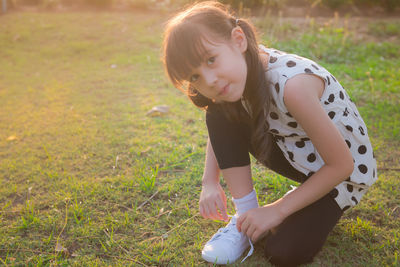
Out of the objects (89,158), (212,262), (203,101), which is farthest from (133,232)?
(89,158)

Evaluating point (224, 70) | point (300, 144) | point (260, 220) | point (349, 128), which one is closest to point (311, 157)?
point (300, 144)

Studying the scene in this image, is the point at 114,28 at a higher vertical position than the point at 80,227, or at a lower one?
lower

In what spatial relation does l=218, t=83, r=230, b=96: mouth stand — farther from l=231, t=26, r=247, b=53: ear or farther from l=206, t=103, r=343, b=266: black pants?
l=206, t=103, r=343, b=266: black pants

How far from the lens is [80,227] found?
1893 millimetres

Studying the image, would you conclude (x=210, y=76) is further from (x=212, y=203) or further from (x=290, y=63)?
(x=212, y=203)

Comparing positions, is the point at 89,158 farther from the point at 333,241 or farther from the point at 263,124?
the point at 333,241

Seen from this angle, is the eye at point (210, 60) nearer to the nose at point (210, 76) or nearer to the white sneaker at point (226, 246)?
the nose at point (210, 76)

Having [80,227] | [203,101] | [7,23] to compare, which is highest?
[203,101]

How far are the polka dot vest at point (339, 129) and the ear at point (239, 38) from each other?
0.15 metres

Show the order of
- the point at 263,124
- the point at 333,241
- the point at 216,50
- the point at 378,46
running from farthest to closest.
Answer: the point at 378,46 < the point at 333,241 < the point at 263,124 < the point at 216,50

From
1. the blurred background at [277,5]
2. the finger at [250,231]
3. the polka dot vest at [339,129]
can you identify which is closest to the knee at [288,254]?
the finger at [250,231]

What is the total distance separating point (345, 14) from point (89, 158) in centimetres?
606

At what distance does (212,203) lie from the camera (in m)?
1.79

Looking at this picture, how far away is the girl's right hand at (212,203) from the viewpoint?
1.79 meters
